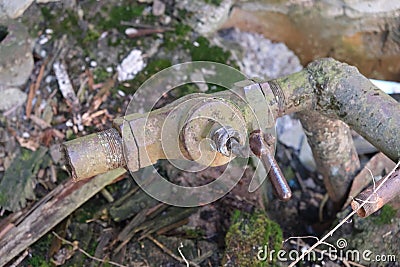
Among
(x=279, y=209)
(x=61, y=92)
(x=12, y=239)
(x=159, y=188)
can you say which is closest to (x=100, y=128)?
(x=61, y=92)

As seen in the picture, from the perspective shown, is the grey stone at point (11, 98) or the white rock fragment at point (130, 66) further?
the white rock fragment at point (130, 66)

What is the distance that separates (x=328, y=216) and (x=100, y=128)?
1057mm

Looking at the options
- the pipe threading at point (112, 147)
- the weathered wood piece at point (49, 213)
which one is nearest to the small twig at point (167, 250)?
the weathered wood piece at point (49, 213)

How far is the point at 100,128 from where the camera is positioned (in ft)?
8.52

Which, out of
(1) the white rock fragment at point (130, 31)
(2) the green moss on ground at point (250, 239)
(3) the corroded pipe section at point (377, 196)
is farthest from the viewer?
(1) the white rock fragment at point (130, 31)

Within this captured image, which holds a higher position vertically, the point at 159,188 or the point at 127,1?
the point at 127,1

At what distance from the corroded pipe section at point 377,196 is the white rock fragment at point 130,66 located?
1383 mm

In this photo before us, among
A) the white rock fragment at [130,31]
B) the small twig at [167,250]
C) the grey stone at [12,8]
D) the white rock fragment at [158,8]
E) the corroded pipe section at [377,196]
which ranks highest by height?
the grey stone at [12,8]

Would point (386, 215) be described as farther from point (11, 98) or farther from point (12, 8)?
point (12, 8)

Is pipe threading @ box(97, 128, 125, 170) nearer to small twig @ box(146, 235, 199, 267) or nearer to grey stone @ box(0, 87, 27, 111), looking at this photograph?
small twig @ box(146, 235, 199, 267)

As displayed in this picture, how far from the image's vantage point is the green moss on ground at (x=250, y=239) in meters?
2.11

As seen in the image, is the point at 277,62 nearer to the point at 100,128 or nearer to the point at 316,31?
the point at 316,31

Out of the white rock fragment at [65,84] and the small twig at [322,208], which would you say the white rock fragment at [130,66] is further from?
the small twig at [322,208]

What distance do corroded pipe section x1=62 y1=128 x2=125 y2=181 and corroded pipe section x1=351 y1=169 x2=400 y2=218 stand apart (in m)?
0.71
